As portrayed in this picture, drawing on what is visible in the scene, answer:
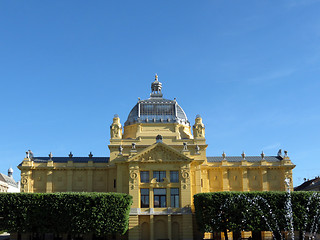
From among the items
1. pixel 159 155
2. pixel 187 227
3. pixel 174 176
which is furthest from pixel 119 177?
pixel 187 227

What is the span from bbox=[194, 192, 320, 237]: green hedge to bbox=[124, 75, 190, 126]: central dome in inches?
1037

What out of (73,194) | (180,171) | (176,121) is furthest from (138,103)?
(73,194)

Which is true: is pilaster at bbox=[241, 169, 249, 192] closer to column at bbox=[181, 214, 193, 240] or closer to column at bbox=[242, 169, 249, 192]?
column at bbox=[242, 169, 249, 192]

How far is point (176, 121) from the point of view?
3307 inches

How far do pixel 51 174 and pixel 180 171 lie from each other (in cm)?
3075

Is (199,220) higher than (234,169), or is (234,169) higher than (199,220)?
(234,169)

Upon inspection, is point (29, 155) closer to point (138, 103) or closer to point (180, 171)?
point (138, 103)

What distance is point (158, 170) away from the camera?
71.8 metres

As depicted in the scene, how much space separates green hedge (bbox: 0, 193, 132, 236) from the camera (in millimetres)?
60000

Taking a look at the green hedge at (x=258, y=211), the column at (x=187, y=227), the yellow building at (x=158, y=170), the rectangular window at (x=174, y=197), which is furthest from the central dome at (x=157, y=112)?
the green hedge at (x=258, y=211)

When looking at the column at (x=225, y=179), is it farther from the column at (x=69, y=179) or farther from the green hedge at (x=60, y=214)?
the column at (x=69, y=179)

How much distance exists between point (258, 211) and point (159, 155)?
21.2 m

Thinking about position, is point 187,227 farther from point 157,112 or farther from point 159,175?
point 157,112

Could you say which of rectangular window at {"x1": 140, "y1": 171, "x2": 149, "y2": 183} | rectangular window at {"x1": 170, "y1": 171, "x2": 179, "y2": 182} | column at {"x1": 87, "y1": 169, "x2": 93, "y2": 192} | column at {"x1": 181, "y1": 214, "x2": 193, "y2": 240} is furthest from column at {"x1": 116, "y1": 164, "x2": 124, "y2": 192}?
column at {"x1": 181, "y1": 214, "x2": 193, "y2": 240}
